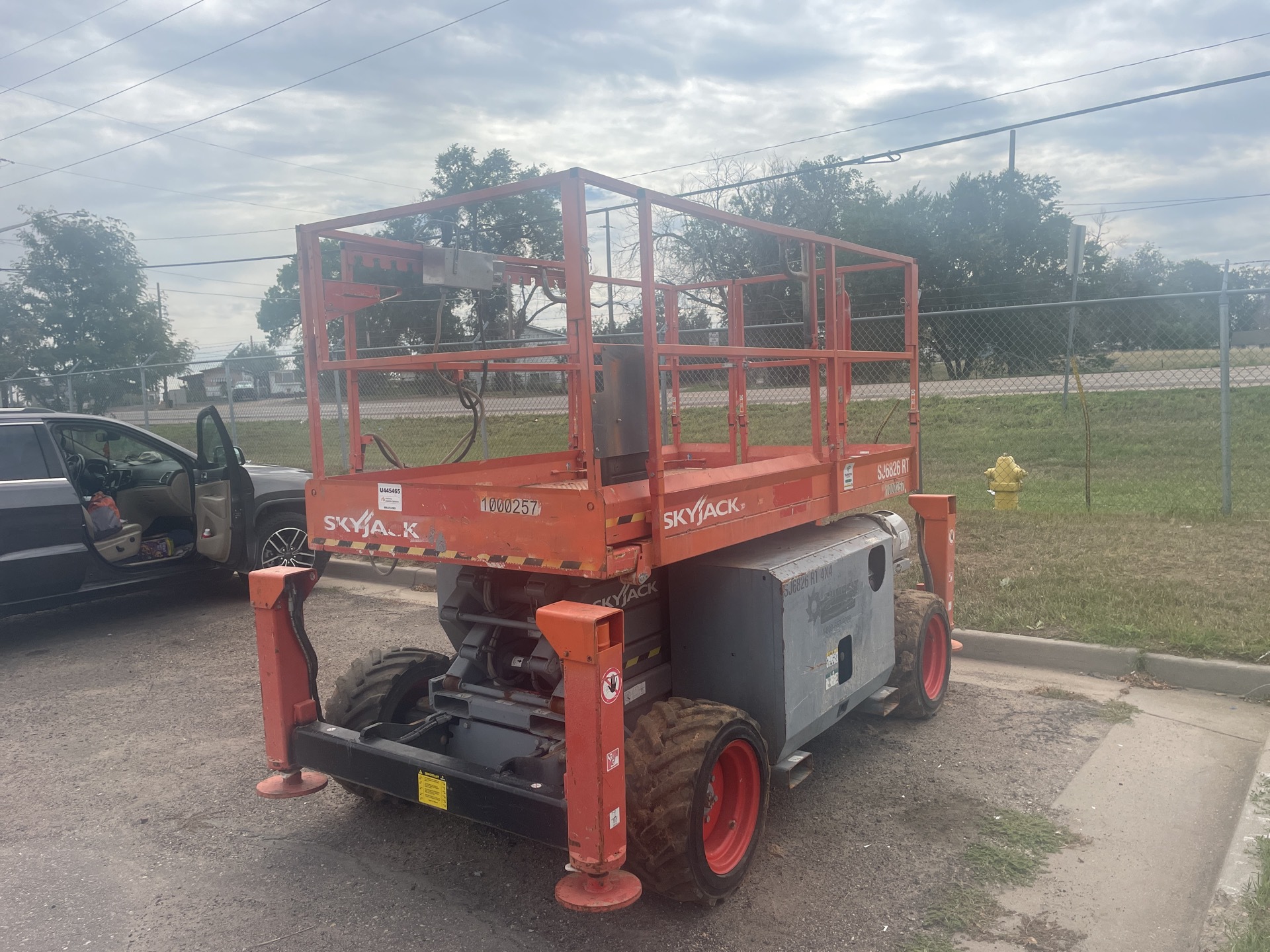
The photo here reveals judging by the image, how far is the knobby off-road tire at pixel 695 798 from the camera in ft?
9.17

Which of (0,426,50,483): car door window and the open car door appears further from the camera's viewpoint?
the open car door

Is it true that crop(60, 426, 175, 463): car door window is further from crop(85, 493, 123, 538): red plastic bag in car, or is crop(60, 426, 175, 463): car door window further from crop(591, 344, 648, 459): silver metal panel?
crop(591, 344, 648, 459): silver metal panel

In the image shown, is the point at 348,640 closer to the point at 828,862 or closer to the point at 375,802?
the point at 375,802

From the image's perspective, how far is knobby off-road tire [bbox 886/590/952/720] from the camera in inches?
175

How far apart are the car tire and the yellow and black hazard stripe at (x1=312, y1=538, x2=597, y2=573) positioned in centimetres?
397

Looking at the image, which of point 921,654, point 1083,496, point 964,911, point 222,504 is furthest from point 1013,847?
point 1083,496

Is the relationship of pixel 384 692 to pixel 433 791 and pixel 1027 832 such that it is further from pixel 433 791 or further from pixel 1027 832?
pixel 1027 832

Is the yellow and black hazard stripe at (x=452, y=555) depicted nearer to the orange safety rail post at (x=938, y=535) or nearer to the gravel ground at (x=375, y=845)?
the gravel ground at (x=375, y=845)

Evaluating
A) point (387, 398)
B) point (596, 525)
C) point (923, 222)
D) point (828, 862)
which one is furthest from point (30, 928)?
point (923, 222)

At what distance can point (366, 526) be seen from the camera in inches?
136

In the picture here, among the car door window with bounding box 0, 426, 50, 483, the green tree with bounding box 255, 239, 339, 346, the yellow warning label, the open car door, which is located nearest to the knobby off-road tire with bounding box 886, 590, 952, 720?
the yellow warning label

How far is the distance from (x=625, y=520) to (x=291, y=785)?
1.71 meters

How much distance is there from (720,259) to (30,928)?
18.9 metres

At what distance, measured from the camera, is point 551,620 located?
8.46 ft
